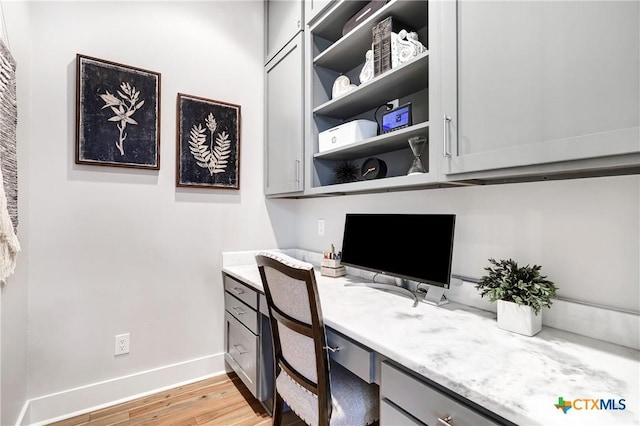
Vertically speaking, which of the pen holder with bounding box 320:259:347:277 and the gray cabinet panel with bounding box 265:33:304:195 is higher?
the gray cabinet panel with bounding box 265:33:304:195

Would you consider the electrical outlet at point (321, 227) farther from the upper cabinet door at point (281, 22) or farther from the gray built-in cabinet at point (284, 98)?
the upper cabinet door at point (281, 22)

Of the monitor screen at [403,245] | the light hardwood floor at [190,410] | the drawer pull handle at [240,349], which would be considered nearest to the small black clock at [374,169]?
the monitor screen at [403,245]

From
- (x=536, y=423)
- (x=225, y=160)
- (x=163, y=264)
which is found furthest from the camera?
(x=225, y=160)

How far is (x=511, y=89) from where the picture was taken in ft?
3.07

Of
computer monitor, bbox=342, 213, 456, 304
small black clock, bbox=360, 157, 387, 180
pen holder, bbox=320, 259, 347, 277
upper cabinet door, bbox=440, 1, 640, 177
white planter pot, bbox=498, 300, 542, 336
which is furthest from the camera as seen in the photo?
pen holder, bbox=320, 259, 347, 277

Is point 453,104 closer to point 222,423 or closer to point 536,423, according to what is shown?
point 536,423

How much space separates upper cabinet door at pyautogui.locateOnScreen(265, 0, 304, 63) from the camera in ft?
6.47

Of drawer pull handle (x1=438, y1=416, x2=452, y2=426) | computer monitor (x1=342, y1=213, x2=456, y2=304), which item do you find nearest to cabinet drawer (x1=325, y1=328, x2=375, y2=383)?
drawer pull handle (x1=438, y1=416, x2=452, y2=426)

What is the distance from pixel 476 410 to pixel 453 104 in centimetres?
93

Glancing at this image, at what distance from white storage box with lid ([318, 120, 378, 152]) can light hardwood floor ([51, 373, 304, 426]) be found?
161 centimetres

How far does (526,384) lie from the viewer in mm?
710

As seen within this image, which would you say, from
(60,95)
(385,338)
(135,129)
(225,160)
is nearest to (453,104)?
(385,338)

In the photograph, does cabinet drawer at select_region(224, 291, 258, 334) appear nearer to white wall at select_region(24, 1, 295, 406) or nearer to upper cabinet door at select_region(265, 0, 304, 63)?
white wall at select_region(24, 1, 295, 406)

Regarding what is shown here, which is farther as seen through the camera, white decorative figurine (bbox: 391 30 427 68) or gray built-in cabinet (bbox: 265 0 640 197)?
white decorative figurine (bbox: 391 30 427 68)
